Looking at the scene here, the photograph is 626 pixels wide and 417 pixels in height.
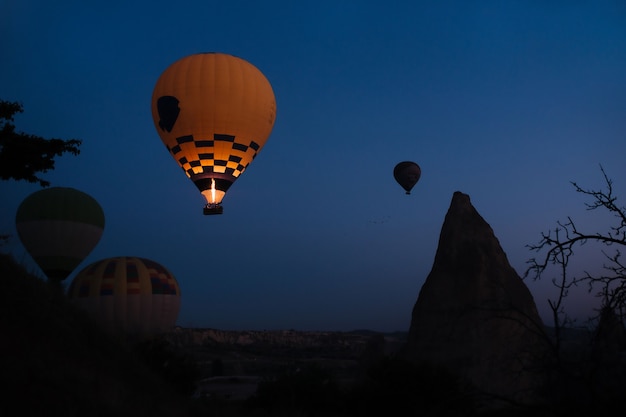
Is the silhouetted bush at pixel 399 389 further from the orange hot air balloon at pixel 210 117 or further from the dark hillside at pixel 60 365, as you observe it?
the orange hot air balloon at pixel 210 117

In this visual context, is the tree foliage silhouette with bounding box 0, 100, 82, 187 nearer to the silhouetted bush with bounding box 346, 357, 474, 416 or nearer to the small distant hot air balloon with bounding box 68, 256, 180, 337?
the silhouetted bush with bounding box 346, 357, 474, 416

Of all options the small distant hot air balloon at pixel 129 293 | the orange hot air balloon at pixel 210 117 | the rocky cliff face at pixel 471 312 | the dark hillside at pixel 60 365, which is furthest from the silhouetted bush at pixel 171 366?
the small distant hot air balloon at pixel 129 293

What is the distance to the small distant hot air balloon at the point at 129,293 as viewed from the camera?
34.8 m

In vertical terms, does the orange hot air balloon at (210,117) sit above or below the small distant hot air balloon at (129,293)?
above

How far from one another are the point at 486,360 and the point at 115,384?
531 inches

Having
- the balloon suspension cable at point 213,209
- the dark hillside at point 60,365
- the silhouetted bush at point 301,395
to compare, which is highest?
the balloon suspension cable at point 213,209

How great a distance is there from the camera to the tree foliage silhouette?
14.8 metres

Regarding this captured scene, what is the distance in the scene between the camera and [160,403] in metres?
13.6

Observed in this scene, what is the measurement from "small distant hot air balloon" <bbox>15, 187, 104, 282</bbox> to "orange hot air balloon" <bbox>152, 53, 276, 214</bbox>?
1056cm

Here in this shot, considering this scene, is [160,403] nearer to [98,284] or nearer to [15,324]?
[15,324]

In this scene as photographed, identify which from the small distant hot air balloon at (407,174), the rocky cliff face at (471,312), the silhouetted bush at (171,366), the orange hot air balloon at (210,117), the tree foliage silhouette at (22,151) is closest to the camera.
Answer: the tree foliage silhouette at (22,151)

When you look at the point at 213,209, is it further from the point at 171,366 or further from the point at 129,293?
the point at 129,293

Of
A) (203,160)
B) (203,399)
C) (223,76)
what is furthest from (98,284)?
(203,399)

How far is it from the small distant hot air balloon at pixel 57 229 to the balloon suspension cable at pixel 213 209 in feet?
38.6
